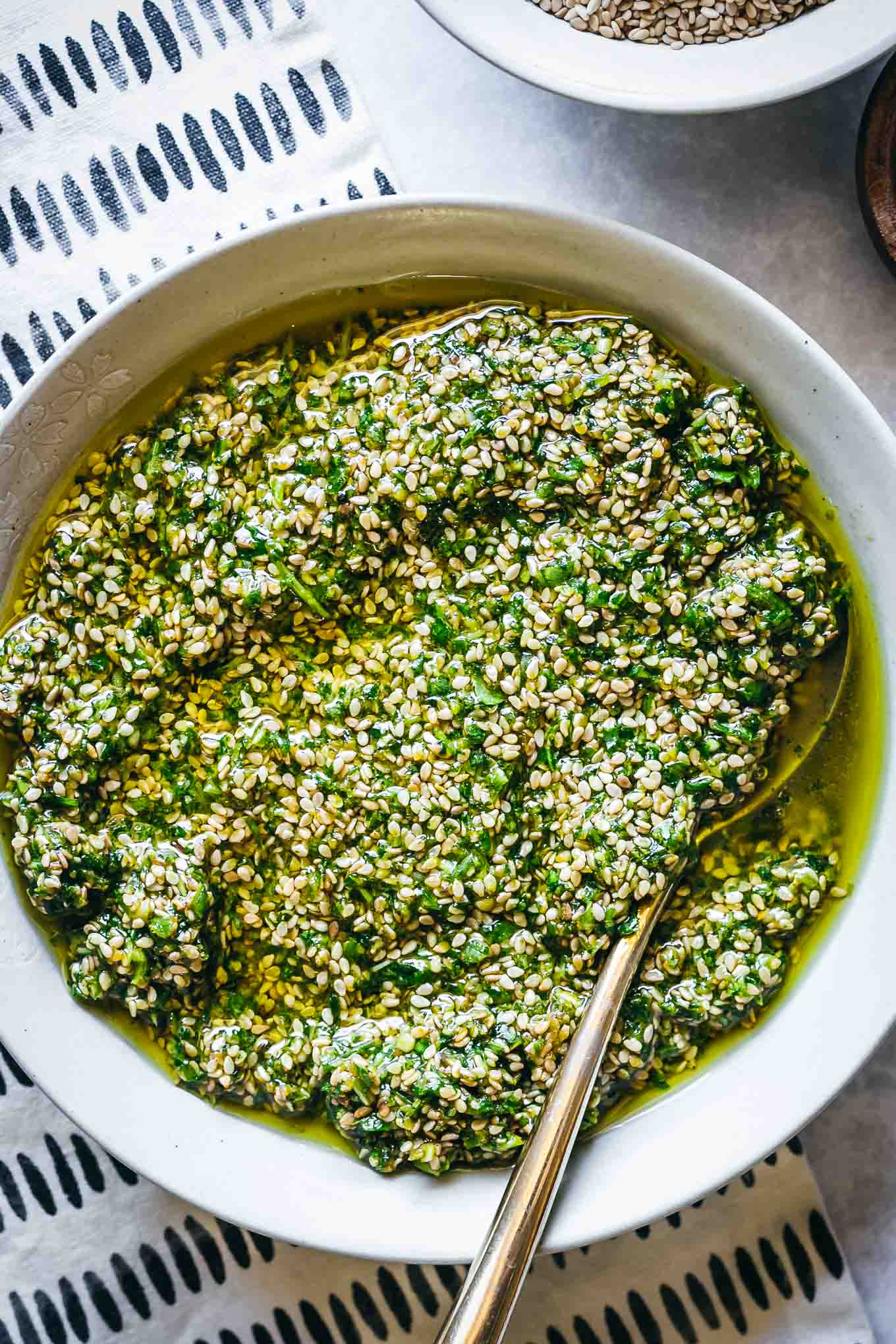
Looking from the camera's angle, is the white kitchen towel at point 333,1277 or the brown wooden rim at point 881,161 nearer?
the brown wooden rim at point 881,161

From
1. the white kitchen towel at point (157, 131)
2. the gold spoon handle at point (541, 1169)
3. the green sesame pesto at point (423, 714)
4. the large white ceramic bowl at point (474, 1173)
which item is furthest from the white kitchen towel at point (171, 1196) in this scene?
the gold spoon handle at point (541, 1169)

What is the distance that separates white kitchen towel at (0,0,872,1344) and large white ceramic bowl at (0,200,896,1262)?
32 centimetres

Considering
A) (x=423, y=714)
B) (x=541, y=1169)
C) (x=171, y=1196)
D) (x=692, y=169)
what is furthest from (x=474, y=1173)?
(x=692, y=169)

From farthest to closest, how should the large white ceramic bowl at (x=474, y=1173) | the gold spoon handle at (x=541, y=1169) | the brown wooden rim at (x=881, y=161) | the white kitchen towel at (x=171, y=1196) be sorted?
the white kitchen towel at (x=171, y=1196)
the brown wooden rim at (x=881, y=161)
the large white ceramic bowl at (x=474, y=1173)
the gold spoon handle at (x=541, y=1169)

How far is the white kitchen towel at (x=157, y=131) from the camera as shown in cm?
254

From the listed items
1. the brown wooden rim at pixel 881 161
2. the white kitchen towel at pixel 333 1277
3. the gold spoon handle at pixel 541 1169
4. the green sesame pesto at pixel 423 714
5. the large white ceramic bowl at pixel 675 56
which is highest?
the large white ceramic bowl at pixel 675 56

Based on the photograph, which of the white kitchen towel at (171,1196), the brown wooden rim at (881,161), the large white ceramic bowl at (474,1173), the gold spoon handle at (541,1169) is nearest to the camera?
the gold spoon handle at (541,1169)

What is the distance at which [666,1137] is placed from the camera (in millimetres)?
2357

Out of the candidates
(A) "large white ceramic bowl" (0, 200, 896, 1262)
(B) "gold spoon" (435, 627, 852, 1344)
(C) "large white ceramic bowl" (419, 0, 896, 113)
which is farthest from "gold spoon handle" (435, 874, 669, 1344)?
(C) "large white ceramic bowl" (419, 0, 896, 113)

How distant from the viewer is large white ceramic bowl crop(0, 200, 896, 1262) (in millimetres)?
2236

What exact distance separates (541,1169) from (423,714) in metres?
0.85

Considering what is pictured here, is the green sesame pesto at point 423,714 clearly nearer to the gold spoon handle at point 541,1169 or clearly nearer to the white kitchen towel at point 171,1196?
the gold spoon handle at point 541,1169

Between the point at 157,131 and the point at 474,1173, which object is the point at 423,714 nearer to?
the point at 474,1173

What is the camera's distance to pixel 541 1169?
215 cm
